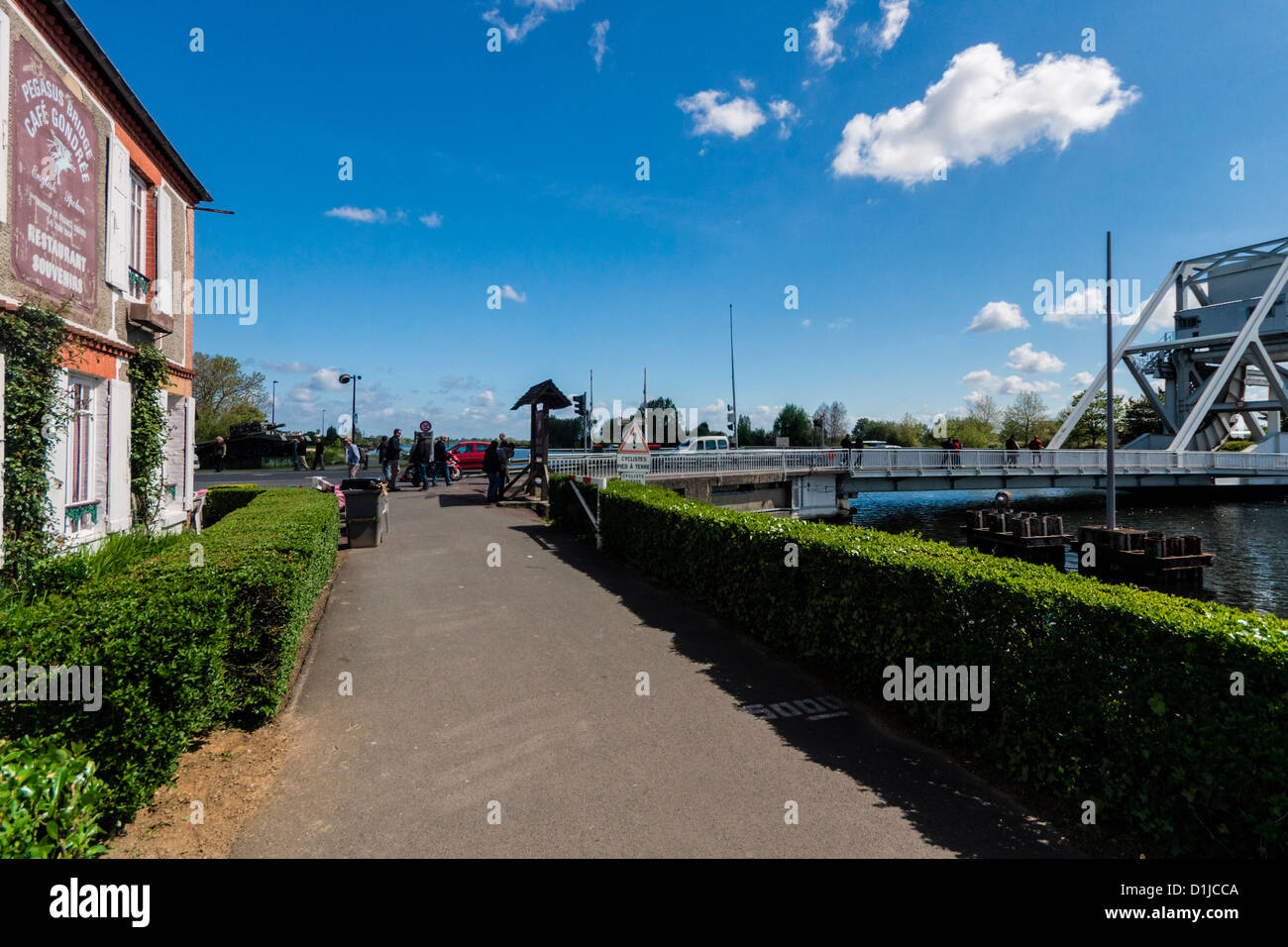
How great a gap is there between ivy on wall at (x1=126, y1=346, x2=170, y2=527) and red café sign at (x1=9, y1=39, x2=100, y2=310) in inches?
66.4

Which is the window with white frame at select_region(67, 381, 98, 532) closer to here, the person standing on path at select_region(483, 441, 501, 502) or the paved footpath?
the paved footpath

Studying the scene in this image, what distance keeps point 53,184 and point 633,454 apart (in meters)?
13.4

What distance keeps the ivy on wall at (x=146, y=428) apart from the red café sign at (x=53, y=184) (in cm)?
169

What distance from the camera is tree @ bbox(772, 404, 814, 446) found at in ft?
318

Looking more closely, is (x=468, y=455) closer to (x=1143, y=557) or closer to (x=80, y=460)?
(x=80, y=460)

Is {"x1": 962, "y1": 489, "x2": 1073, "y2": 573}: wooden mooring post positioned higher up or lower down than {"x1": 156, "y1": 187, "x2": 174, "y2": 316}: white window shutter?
lower down

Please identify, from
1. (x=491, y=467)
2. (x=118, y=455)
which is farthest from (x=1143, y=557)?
(x=118, y=455)

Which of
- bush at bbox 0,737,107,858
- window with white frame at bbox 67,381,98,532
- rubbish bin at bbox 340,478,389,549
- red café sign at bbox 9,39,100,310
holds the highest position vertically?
red café sign at bbox 9,39,100,310

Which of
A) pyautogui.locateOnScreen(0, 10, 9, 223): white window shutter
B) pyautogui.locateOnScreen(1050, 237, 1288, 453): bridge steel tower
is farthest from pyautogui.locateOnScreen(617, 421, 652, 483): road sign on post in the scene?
pyautogui.locateOnScreen(1050, 237, 1288, 453): bridge steel tower

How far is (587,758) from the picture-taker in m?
→ 4.79

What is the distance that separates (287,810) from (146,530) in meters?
8.15

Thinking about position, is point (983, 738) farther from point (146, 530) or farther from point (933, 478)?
point (933, 478)

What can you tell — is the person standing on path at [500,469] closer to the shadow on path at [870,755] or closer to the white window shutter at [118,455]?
the white window shutter at [118,455]
